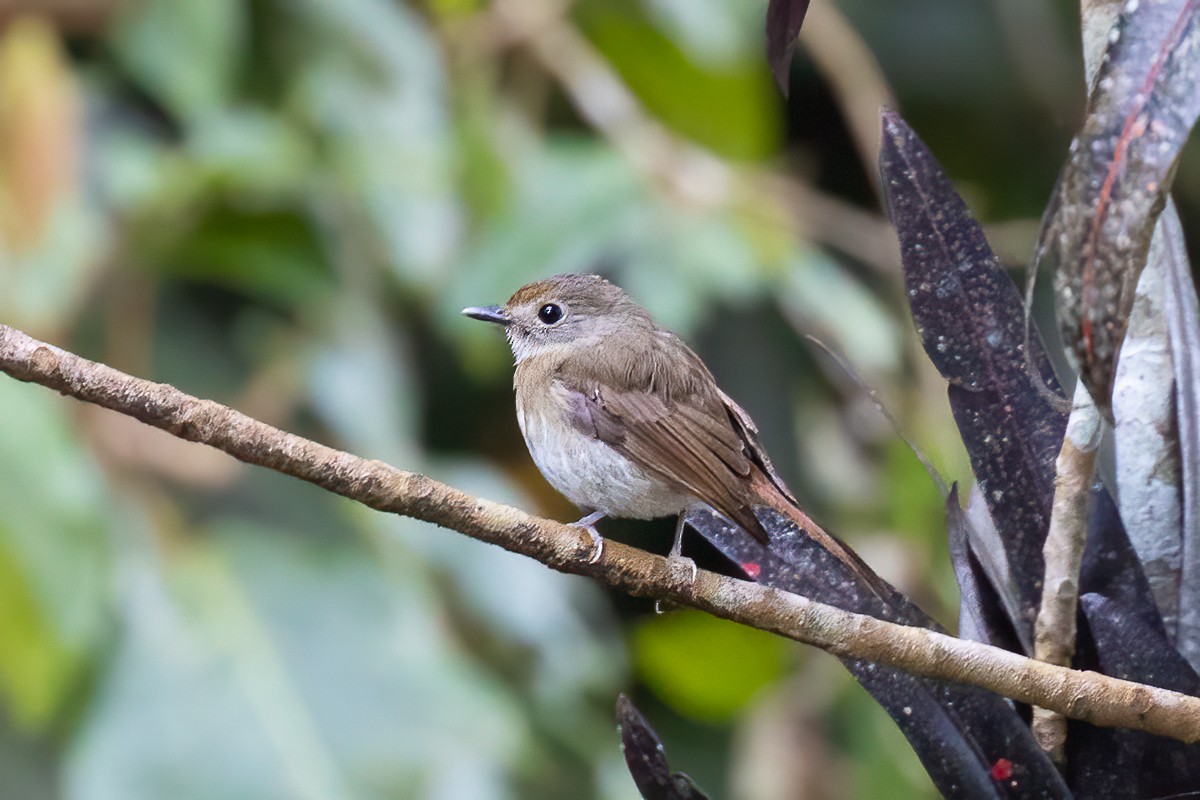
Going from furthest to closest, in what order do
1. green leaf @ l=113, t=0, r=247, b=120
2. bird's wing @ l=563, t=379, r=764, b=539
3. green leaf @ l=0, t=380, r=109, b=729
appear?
green leaf @ l=113, t=0, r=247, b=120, green leaf @ l=0, t=380, r=109, b=729, bird's wing @ l=563, t=379, r=764, b=539

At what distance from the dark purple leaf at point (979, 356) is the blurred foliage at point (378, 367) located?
53.7 inches

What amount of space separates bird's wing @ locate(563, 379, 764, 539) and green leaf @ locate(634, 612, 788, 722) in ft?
4.83

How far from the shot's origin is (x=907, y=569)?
8.24ft

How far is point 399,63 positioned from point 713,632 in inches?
50.4

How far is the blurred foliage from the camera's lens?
2.16m

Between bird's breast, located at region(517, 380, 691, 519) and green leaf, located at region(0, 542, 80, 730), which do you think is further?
green leaf, located at region(0, 542, 80, 730)

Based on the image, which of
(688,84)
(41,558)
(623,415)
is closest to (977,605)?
(623,415)

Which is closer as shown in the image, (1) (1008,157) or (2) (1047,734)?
(2) (1047,734)

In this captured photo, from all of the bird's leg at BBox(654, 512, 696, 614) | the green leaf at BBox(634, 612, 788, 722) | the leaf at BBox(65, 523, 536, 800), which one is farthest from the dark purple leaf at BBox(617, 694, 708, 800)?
the green leaf at BBox(634, 612, 788, 722)

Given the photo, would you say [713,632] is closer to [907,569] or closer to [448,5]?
[907,569]

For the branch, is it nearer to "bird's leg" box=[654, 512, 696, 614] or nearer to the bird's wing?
"bird's leg" box=[654, 512, 696, 614]

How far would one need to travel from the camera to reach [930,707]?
2.81 feet

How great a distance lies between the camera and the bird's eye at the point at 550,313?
4.69ft

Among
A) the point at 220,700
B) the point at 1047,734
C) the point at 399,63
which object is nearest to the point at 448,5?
the point at 399,63
